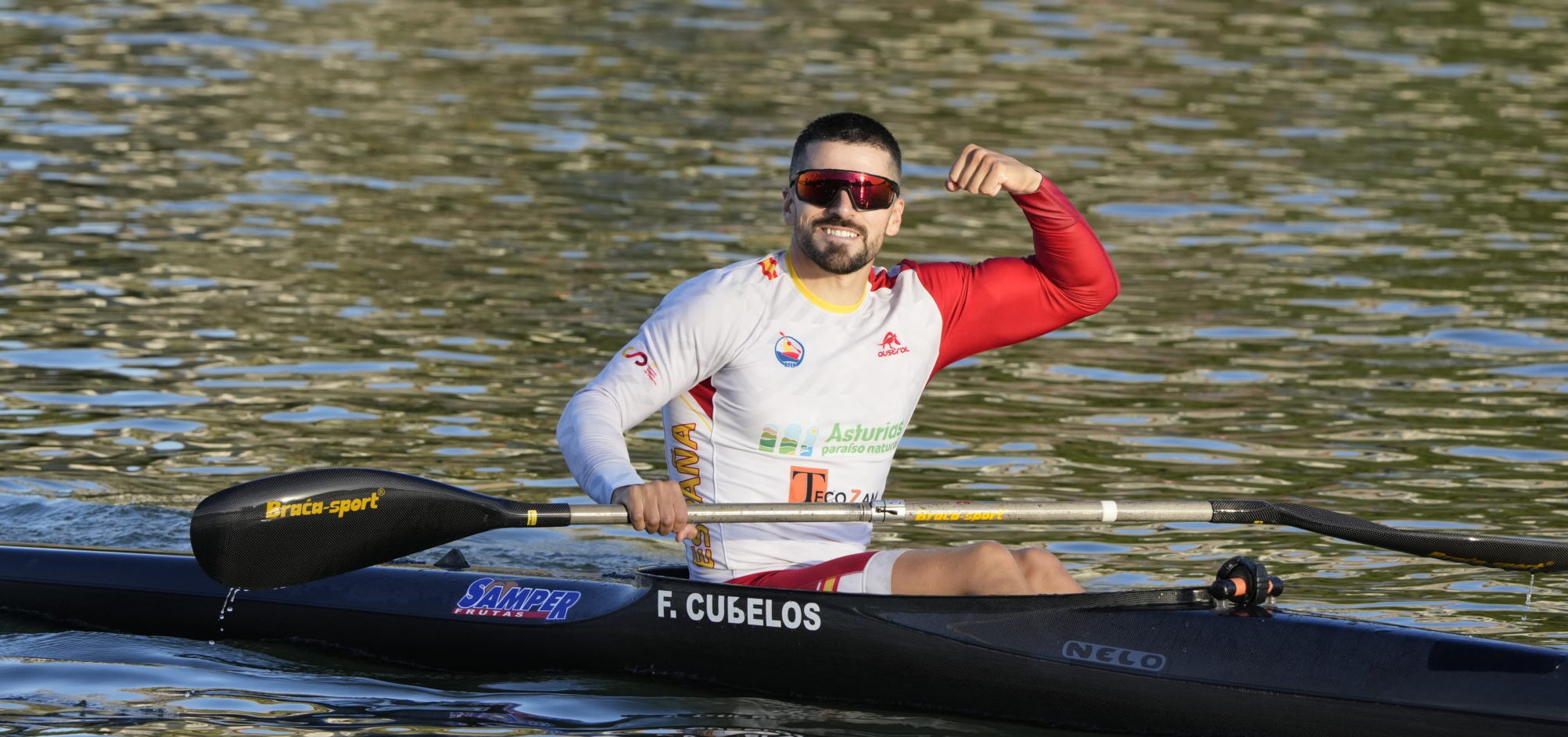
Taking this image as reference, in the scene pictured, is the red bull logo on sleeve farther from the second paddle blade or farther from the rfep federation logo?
the rfep federation logo

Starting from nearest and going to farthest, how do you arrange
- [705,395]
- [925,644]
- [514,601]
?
[925,644], [705,395], [514,601]

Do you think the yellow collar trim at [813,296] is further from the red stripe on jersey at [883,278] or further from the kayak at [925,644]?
the kayak at [925,644]

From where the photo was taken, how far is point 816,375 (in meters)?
6.43

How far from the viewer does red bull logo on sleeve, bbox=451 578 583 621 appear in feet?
22.6

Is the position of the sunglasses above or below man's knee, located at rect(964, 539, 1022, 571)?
above

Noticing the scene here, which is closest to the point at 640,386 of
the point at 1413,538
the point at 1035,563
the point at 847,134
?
the point at 847,134

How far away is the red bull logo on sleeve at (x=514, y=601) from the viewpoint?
6.88 m

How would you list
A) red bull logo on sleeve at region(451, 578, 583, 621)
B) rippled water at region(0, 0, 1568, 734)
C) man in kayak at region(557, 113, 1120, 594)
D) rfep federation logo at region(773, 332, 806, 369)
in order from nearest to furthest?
man in kayak at region(557, 113, 1120, 594), rfep federation logo at region(773, 332, 806, 369), red bull logo on sleeve at region(451, 578, 583, 621), rippled water at region(0, 0, 1568, 734)

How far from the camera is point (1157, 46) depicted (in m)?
24.4

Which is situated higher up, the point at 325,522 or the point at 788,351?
the point at 788,351

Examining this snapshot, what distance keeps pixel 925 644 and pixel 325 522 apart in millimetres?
1803

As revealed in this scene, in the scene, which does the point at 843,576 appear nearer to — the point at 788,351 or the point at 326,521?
the point at 788,351

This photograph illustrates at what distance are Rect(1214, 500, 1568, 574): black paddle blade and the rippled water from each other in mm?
909

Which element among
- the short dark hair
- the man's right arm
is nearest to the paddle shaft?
the man's right arm
